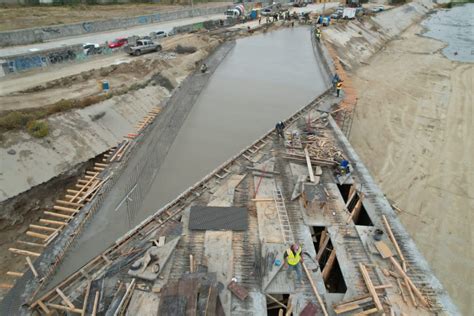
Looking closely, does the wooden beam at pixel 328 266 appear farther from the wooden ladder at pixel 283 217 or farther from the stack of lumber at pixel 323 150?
the stack of lumber at pixel 323 150

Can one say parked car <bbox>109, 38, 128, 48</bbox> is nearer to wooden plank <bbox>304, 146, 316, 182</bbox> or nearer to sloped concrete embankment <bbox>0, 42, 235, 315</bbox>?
sloped concrete embankment <bbox>0, 42, 235, 315</bbox>

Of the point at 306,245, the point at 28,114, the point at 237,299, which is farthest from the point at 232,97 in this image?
the point at 237,299

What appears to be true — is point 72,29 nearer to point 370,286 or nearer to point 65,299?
point 65,299

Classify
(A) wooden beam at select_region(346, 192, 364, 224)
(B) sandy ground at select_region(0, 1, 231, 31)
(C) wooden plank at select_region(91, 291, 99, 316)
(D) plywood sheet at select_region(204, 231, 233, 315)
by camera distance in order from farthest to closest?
(B) sandy ground at select_region(0, 1, 231, 31) → (A) wooden beam at select_region(346, 192, 364, 224) → (D) plywood sheet at select_region(204, 231, 233, 315) → (C) wooden plank at select_region(91, 291, 99, 316)

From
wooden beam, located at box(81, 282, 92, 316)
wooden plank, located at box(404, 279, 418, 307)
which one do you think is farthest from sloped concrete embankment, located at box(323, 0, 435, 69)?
wooden beam, located at box(81, 282, 92, 316)

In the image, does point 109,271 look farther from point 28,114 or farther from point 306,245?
point 28,114
